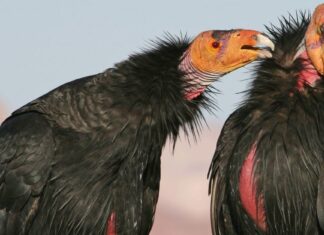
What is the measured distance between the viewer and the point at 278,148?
505 inches

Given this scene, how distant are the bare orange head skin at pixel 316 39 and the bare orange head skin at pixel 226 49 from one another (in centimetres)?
40

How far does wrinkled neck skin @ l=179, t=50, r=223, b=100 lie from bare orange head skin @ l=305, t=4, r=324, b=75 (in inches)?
40.4

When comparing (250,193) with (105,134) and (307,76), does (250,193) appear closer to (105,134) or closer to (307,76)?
(307,76)

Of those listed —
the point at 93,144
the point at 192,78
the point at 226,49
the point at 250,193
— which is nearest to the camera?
the point at 93,144

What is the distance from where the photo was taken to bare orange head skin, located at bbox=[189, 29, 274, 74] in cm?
1284

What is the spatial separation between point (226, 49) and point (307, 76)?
89 centimetres

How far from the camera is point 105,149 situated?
12.8 m

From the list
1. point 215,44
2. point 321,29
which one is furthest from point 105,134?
point 321,29

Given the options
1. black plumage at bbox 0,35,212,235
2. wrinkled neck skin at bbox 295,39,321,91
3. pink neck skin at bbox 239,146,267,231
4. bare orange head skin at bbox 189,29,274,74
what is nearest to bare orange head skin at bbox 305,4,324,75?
wrinkled neck skin at bbox 295,39,321,91

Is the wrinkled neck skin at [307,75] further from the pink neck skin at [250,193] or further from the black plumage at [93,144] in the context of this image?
the black plumage at [93,144]

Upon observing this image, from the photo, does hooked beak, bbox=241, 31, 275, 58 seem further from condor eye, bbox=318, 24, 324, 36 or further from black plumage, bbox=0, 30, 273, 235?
condor eye, bbox=318, 24, 324, 36

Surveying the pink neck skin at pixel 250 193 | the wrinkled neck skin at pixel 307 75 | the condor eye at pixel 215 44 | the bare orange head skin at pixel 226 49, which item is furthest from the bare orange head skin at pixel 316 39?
the pink neck skin at pixel 250 193

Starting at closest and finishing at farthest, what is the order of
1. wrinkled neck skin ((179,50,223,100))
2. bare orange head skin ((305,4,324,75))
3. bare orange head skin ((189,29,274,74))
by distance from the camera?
bare orange head skin ((305,4,324,75))
bare orange head skin ((189,29,274,74))
wrinkled neck skin ((179,50,223,100))

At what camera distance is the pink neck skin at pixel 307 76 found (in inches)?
509
